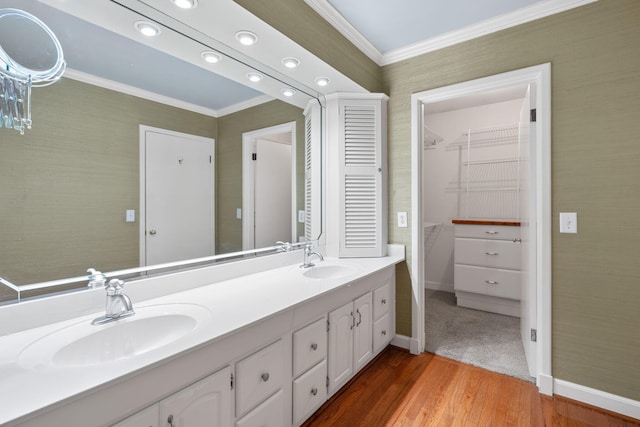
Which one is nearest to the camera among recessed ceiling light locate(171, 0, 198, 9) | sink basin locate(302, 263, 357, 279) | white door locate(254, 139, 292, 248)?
recessed ceiling light locate(171, 0, 198, 9)

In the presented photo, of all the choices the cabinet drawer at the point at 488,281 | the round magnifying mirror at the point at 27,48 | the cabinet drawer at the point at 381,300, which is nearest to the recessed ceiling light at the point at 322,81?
the round magnifying mirror at the point at 27,48

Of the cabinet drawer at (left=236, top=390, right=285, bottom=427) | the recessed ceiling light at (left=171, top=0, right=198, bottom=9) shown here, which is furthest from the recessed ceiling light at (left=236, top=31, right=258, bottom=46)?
the cabinet drawer at (left=236, top=390, right=285, bottom=427)

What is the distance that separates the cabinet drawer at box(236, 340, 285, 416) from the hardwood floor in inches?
21.6

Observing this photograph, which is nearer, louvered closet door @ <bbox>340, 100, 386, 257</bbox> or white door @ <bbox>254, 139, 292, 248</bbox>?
white door @ <bbox>254, 139, 292, 248</bbox>

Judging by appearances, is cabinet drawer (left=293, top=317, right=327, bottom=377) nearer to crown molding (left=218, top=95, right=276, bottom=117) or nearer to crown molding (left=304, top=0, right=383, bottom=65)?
crown molding (left=218, top=95, right=276, bottom=117)

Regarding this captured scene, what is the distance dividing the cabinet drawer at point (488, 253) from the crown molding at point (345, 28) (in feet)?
7.37

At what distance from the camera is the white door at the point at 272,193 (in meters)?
1.95

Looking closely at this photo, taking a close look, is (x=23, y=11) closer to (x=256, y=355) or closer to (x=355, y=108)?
Answer: (x=256, y=355)

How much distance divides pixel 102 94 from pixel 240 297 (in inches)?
41.2

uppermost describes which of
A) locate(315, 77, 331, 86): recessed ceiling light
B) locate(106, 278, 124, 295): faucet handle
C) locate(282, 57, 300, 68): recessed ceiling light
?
locate(315, 77, 331, 86): recessed ceiling light

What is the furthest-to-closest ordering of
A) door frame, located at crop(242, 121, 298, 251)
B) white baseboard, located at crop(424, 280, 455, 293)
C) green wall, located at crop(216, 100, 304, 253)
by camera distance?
white baseboard, located at crop(424, 280, 455, 293), door frame, located at crop(242, 121, 298, 251), green wall, located at crop(216, 100, 304, 253)

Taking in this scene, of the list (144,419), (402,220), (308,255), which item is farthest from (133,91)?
(402,220)

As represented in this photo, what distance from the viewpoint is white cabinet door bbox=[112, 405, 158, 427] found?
0.86 m

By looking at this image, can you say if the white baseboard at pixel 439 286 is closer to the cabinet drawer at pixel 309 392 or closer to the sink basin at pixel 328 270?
the sink basin at pixel 328 270
